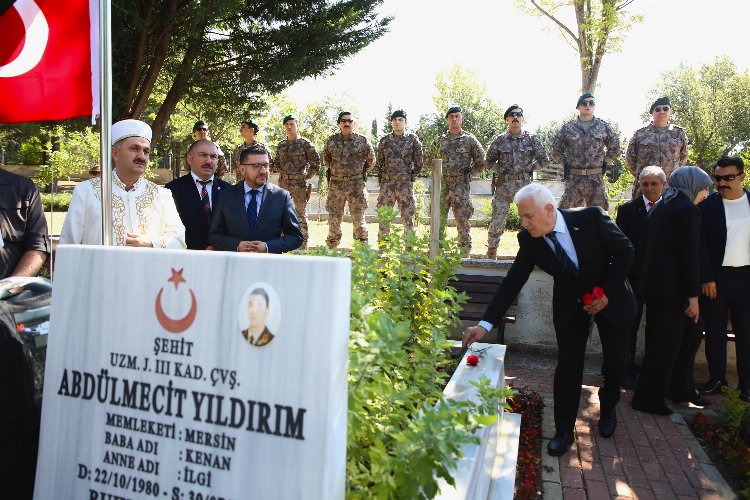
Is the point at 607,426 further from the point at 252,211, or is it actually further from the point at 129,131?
the point at 129,131

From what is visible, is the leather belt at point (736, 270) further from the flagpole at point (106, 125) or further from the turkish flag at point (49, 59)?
the turkish flag at point (49, 59)

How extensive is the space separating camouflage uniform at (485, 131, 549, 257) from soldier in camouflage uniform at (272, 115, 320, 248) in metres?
2.92

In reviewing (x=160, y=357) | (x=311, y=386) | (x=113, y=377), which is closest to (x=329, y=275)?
(x=311, y=386)

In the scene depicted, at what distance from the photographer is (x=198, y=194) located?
532cm

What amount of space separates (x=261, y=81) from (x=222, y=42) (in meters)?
0.73

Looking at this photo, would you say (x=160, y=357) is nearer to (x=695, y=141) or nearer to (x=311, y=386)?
(x=311, y=386)

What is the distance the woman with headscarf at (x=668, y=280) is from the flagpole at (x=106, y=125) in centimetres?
387

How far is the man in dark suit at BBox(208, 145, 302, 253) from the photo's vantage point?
4.57 metres

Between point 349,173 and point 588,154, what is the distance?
3.55 metres

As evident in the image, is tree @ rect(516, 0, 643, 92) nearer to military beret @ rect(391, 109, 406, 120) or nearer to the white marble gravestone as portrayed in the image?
military beret @ rect(391, 109, 406, 120)

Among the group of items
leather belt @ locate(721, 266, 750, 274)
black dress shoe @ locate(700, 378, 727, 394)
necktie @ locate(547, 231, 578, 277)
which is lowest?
black dress shoe @ locate(700, 378, 727, 394)

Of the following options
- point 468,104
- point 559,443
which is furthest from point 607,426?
point 468,104

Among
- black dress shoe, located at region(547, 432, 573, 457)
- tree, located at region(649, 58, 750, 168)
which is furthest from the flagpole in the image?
tree, located at region(649, 58, 750, 168)

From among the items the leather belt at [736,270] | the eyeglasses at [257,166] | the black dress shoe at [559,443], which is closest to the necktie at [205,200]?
the eyeglasses at [257,166]
